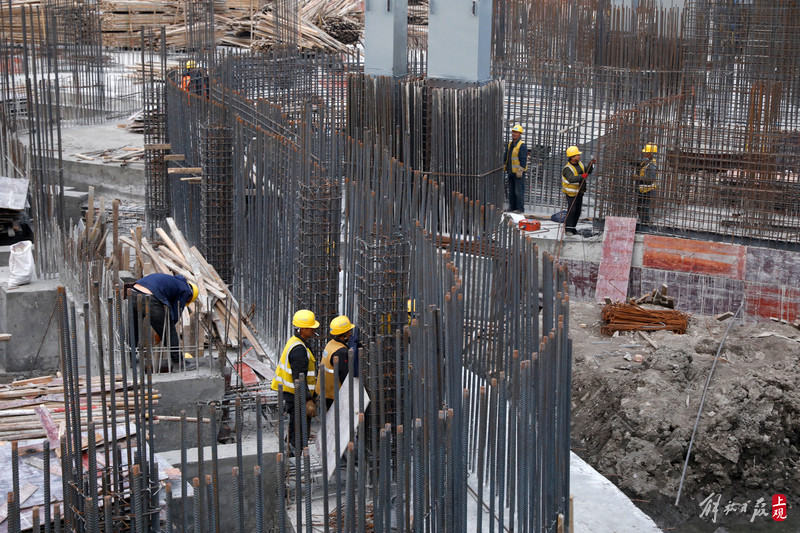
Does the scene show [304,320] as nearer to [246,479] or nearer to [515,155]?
[246,479]

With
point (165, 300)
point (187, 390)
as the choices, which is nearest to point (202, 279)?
point (165, 300)

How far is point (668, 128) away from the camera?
15.6m

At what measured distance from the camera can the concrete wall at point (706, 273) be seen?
47.1 ft

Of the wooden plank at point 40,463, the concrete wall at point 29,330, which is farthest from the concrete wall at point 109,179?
the wooden plank at point 40,463

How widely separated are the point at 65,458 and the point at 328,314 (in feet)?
13.5

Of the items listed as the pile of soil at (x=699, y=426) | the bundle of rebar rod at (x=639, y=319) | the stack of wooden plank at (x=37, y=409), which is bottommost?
the pile of soil at (x=699, y=426)

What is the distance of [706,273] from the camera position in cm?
1480

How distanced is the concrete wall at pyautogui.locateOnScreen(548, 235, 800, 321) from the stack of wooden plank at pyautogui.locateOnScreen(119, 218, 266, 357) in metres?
5.49

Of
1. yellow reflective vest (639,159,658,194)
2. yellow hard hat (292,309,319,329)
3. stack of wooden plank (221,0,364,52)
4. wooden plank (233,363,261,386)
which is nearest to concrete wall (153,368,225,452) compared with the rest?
wooden plank (233,363,261,386)

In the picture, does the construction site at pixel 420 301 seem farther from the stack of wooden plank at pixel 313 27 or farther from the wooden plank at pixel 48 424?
the stack of wooden plank at pixel 313 27

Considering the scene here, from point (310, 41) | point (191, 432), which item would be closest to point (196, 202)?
point (191, 432)

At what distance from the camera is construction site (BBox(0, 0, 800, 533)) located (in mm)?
6887

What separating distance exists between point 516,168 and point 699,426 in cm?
663

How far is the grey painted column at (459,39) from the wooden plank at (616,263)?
3479mm
